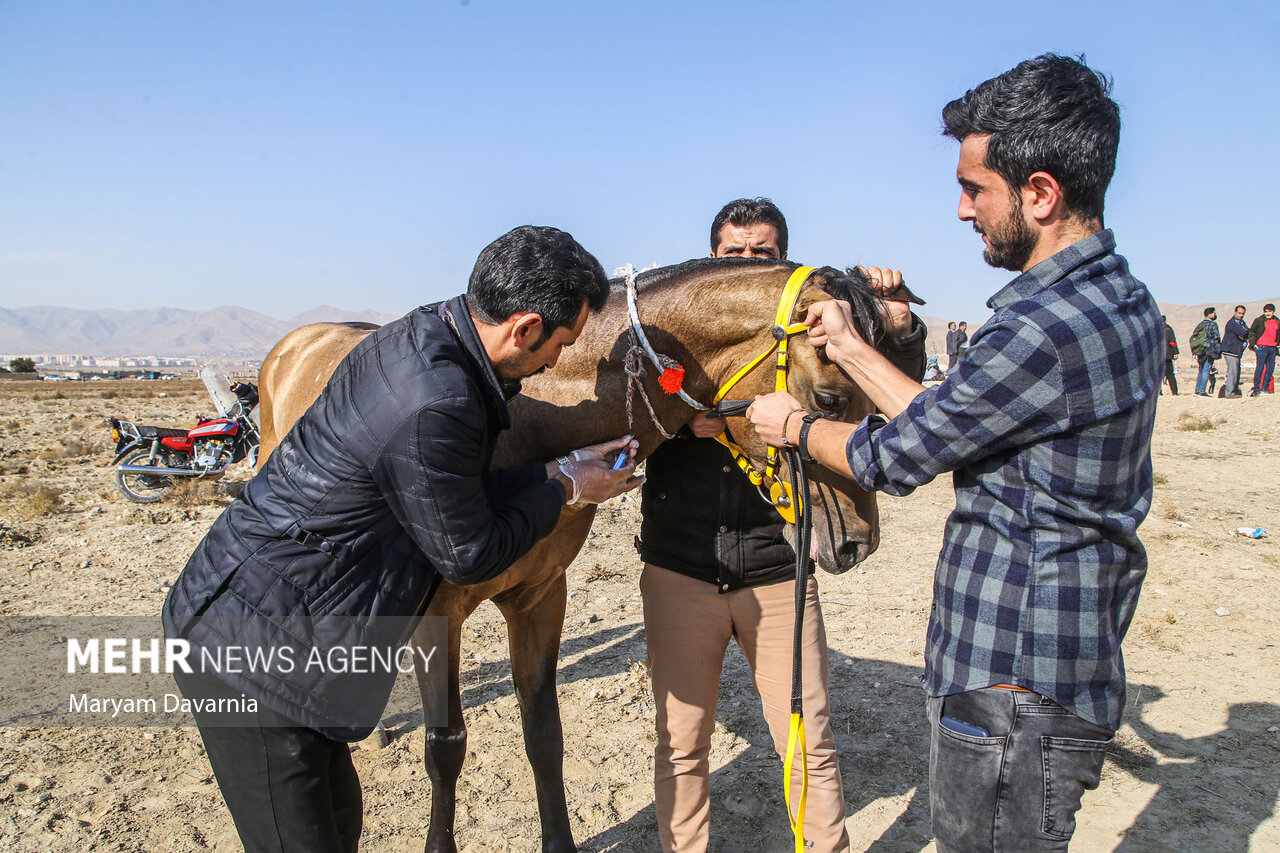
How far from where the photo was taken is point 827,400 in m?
2.34

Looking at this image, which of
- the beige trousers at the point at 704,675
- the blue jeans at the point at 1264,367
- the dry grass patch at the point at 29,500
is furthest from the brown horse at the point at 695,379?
the blue jeans at the point at 1264,367

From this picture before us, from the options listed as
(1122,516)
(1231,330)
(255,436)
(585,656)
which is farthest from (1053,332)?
(1231,330)

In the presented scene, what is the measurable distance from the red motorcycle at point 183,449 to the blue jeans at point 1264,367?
72.4 feet

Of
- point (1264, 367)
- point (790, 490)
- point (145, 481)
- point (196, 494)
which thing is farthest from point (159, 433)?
point (1264, 367)

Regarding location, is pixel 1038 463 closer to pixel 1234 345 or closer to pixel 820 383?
pixel 820 383

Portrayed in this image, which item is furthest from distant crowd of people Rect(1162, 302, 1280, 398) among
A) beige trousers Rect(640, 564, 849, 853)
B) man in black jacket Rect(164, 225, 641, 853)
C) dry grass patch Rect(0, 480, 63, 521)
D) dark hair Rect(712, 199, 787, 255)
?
dry grass patch Rect(0, 480, 63, 521)

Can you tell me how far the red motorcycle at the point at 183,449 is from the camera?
371 inches

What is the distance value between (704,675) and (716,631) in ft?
0.54

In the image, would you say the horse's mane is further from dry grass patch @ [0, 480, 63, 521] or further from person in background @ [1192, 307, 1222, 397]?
person in background @ [1192, 307, 1222, 397]

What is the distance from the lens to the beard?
1609 mm

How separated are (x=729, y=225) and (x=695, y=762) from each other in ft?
7.08

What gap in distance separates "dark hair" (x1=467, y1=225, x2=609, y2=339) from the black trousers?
1.12 meters

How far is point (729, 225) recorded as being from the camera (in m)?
3.17

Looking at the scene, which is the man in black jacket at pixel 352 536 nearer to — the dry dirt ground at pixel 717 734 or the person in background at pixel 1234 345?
the dry dirt ground at pixel 717 734
